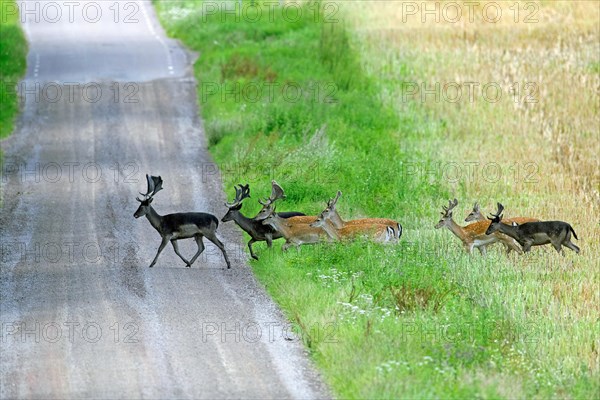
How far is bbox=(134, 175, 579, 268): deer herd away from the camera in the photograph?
17.0 meters

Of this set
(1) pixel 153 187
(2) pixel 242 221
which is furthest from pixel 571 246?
(1) pixel 153 187

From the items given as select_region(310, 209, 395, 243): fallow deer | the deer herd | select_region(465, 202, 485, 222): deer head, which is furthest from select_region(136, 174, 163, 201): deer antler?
select_region(465, 202, 485, 222): deer head

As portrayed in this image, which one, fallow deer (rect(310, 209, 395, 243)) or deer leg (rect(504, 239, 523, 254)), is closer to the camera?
fallow deer (rect(310, 209, 395, 243))

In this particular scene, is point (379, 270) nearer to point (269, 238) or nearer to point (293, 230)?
point (293, 230)

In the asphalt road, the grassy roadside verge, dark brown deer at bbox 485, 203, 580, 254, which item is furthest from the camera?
dark brown deer at bbox 485, 203, 580, 254

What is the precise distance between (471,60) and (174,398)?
82.3 feet

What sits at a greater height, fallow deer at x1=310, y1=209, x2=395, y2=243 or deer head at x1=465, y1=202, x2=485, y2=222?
fallow deer at x1=310, y1=209, x2=395, y2=243

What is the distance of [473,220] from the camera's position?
733 inches

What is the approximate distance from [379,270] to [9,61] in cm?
2244

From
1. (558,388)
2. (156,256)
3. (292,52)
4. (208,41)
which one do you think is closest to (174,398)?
(558,388)

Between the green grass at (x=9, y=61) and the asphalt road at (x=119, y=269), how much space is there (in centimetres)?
35

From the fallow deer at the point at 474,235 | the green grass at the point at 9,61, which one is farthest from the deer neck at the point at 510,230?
the green grass at the point at 9,61

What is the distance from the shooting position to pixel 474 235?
17.7m

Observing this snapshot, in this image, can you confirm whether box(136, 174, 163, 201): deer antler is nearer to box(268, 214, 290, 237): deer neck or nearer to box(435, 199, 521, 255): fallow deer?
box(268, 214, 290, 237): deer neck
